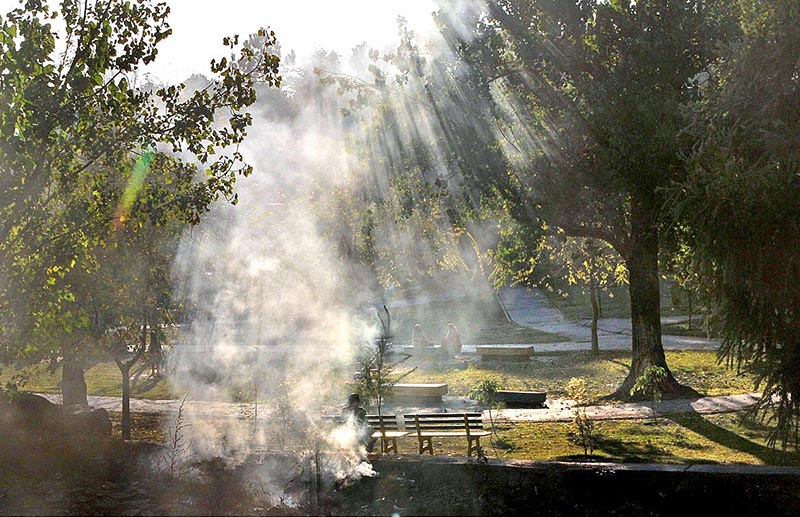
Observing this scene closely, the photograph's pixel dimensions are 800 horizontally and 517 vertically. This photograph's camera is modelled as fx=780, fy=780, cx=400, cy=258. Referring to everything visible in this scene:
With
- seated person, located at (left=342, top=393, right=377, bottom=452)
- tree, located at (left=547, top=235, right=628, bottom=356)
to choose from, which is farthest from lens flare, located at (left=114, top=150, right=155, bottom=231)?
tree, located at (left=547, top=235, right=628, bottom=356)

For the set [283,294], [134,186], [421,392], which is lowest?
[421,392]

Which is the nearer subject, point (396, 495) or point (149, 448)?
point (396, 495)

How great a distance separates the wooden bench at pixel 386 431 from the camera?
10.1m

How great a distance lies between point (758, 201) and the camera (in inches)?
318

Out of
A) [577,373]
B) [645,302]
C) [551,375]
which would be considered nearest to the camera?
[645,302]

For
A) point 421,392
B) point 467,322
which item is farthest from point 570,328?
point 421,392

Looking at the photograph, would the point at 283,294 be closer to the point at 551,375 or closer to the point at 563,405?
the point at 551,375

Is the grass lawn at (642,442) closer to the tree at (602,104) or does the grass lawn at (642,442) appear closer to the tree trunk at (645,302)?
the tree trunk at (645,302)

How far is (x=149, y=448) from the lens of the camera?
10.0 metres

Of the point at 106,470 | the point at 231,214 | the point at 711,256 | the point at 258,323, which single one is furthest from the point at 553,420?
the point at 258,323

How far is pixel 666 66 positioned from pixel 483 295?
35.2m

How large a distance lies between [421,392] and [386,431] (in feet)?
18.6

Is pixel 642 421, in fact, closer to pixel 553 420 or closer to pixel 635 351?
pixel 553 420

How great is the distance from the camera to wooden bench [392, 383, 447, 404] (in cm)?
1623
